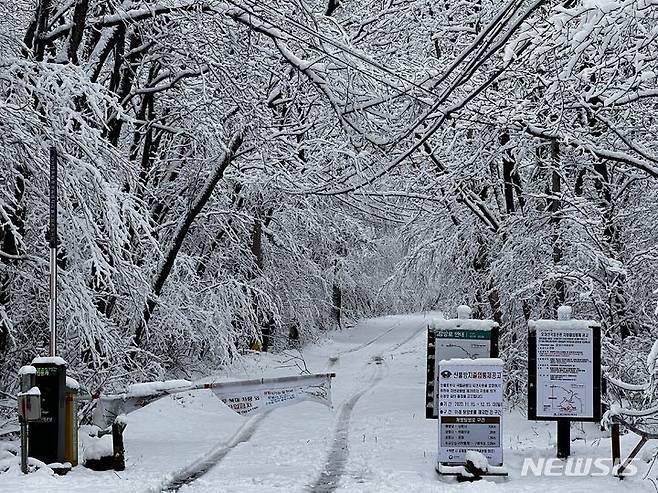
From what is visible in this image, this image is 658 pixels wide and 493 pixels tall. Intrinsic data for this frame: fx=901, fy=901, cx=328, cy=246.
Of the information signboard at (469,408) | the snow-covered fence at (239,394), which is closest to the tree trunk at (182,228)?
the snow-covered fence at (239,394)

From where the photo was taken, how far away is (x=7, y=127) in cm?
1017

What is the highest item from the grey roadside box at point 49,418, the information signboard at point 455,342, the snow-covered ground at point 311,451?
the information signboard at point 455,342

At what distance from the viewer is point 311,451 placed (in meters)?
12.7

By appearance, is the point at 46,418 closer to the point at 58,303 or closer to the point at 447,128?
the point at 58,303

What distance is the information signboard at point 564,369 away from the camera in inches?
449

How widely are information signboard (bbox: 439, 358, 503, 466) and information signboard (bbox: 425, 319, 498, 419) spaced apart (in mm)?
1169

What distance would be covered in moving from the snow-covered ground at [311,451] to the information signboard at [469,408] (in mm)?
443

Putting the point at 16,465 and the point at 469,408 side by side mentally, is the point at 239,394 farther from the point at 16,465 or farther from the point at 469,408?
the point at 469,408

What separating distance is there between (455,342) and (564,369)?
1485 mm

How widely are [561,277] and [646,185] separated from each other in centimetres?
335

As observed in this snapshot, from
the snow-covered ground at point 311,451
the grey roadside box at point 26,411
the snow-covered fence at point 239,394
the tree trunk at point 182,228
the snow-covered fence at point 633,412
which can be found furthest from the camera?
the tree trunk at point 182,228

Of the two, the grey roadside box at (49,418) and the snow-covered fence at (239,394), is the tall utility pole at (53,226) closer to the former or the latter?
the grey roadside box at (49,418)

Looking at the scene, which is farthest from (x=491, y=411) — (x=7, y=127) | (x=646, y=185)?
(x=646, y=185)

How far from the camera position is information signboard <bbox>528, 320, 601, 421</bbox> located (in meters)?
11.4
